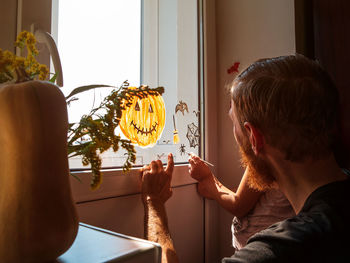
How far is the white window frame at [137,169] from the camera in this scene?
71 cm

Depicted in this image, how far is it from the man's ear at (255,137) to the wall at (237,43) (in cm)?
62

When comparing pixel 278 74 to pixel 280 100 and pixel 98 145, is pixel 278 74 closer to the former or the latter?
pixel 280 100

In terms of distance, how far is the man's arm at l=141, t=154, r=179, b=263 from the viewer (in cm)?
78

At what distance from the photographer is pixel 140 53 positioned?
129 centimetres

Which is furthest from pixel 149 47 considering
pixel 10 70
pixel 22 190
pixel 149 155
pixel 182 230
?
pixel 22 190

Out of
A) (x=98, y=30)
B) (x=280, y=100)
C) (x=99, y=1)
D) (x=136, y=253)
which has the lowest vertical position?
(x=136, y=253)

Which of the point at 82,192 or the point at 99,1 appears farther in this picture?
the point at 99,1

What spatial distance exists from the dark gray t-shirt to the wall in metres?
0.75

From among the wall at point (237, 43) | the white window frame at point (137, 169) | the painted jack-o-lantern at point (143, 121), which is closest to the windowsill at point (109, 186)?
the white window frame at point (137, 169)

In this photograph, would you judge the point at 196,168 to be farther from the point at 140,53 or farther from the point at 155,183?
the point at 140,53

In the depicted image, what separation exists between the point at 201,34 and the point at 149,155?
0.59 meters

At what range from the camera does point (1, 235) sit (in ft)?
→ 1.16

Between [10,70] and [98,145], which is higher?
[10,70]

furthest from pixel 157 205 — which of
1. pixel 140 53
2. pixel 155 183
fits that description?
pixel 140 53
